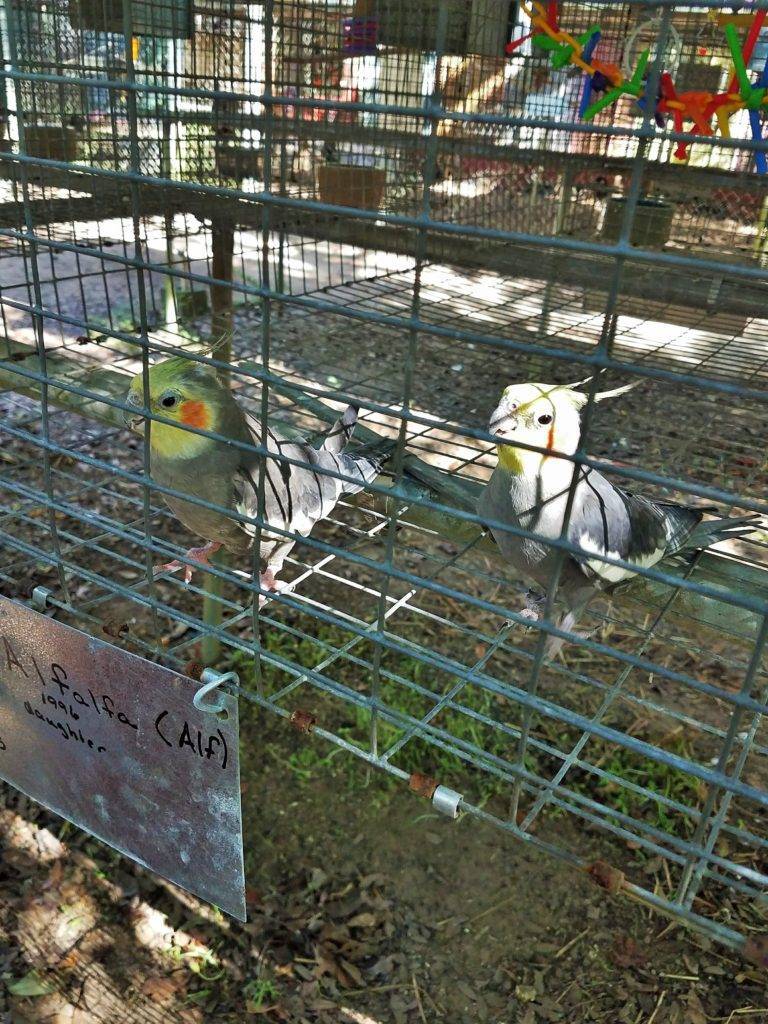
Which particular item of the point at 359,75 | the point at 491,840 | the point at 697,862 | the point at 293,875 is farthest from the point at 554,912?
the point at 359,75

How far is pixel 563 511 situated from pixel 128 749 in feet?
2.41

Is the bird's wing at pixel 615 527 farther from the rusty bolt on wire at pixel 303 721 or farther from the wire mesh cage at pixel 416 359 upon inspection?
the rusty bolt on wire at pixel 303 721

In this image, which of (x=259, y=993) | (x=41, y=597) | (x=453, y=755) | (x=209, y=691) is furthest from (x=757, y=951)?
(x=453, y=755)

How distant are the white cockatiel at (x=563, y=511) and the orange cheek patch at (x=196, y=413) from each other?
18.5 inches

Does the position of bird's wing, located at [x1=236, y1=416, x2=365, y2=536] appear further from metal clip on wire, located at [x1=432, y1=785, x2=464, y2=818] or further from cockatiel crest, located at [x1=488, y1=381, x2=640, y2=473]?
metal clip on wire, located at [x1=432, y1=785, x2=464, y2=818]

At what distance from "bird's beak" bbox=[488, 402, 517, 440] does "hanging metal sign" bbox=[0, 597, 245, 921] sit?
19.9 inches

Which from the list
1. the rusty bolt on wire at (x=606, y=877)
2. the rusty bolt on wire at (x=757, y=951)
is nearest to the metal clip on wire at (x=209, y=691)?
the rusty bolt on wire at (x=606, y=877)

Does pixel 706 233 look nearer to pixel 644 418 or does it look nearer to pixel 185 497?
pixel 644 418

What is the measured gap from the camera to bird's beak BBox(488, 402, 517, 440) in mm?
1140

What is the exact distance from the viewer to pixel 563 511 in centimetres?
118

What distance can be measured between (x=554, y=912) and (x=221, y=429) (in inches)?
59.8

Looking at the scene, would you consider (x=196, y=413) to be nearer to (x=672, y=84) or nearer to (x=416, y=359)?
(x=416, y=359)

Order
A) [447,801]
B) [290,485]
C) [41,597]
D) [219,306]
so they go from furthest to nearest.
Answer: [219,306] → [290,485] → [41,597] → [447,801]

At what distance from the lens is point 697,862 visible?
2.72ft
